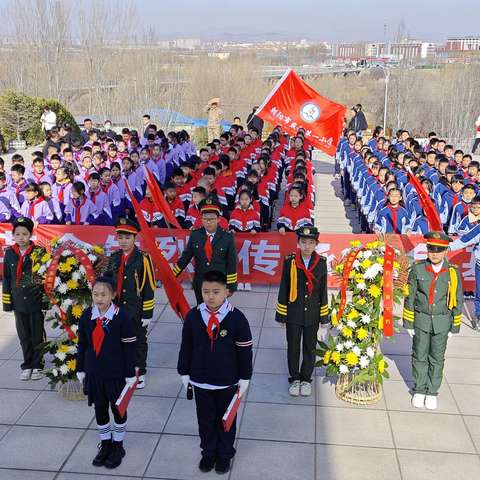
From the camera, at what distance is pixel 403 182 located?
498 inches

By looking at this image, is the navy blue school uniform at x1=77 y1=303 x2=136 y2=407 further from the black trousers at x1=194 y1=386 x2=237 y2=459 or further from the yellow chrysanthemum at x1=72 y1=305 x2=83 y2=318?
the yellow chrysanthemum at x1=72 y1=305 x2=83 y2=318

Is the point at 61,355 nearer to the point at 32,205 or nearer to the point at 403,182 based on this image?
the point at 32,205

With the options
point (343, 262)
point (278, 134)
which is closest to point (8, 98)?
point (278, 134)

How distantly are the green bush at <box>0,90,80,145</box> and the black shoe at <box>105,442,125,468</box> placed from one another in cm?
1914

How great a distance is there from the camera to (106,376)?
5.31 m

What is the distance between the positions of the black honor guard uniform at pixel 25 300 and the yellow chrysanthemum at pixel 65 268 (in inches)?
23.3

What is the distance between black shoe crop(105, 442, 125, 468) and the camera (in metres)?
5.55

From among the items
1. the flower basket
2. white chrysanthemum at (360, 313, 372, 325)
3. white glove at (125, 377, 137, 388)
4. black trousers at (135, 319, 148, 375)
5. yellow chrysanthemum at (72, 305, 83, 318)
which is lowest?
the flower basket

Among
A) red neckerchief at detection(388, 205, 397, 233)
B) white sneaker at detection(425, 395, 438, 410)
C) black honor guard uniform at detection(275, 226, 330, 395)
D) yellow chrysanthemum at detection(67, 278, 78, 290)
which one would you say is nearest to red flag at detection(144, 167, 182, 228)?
yellow chrysanthemum at detection(67, 278, 78, 290)

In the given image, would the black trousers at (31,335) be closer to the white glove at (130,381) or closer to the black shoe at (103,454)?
the black shoe at (103,454)

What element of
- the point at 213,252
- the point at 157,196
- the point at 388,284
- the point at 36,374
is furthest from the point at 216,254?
the point at 36,374

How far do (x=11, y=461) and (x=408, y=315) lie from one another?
3972 millimetres

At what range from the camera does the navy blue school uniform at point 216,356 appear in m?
5.08

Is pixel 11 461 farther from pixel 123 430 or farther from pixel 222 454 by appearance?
pixel 222 454
